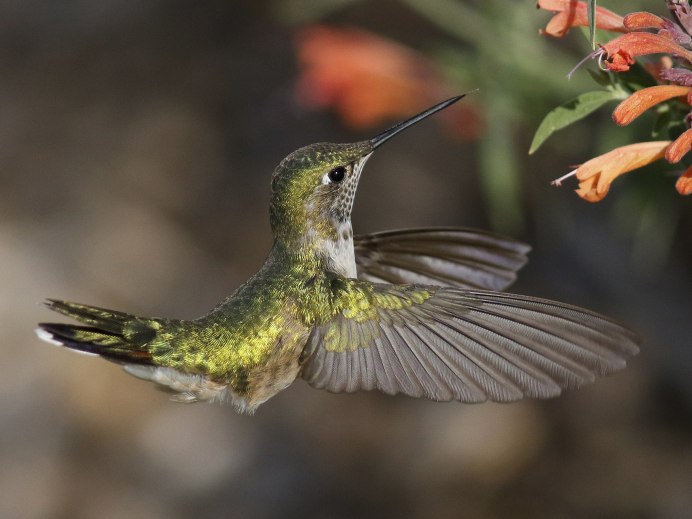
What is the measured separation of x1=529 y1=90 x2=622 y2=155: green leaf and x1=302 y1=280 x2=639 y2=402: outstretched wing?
10.0 inches

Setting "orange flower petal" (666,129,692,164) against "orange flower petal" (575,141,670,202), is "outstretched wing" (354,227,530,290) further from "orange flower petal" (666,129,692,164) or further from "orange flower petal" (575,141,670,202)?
"orange flower petal" (666,129,692,164)

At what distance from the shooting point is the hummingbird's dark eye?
2.06 metres

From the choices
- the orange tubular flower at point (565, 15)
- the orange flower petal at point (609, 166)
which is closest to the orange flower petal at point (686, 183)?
the orange flower petal at point (609, 166)

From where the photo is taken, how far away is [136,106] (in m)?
6.36

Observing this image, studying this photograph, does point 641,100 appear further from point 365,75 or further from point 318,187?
point 365,75

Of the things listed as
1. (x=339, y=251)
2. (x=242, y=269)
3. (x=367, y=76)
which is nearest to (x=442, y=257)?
(x=339, y=251)

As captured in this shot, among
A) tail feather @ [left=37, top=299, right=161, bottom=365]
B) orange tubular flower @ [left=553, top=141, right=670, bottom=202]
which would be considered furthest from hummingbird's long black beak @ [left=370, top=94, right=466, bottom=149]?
tail feather @ [left=37, top=299, right=161, bottom=365]

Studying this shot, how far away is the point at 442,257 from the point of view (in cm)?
229

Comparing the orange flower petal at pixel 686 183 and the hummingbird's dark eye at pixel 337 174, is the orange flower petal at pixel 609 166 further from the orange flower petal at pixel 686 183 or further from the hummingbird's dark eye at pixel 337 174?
the hummingbird's dark eye at pixel 337 174

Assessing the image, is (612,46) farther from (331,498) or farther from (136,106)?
(136,106)

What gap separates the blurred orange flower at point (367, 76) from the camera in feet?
11.3

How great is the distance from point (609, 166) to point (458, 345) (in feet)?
1.39

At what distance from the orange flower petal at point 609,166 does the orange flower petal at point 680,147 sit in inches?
6.3

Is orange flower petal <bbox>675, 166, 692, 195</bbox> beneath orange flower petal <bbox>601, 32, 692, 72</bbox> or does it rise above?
beneath
